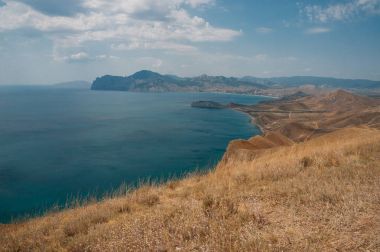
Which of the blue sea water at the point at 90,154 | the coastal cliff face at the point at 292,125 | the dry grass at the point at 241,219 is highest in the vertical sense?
the dry grass at the point at 241,219

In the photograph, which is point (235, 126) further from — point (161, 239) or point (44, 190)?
point (161, 239)

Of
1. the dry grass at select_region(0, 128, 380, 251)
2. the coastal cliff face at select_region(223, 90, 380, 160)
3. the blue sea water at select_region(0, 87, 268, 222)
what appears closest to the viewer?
the dry grass at select_region(0, 128, 380, 251)

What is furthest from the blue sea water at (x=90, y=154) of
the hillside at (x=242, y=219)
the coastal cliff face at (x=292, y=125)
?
the hillside at (x=242, y=219)

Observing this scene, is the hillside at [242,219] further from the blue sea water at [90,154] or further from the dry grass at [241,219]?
the blue sea water at [90,154]

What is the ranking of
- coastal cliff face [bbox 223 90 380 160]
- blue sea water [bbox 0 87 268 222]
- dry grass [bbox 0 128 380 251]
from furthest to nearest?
1. blue sea water [bbox 0 87 268 222]
2. coastal cliff face [bbox 223 90 380 160]
3. dry grass [bbox 0 128 380 251]

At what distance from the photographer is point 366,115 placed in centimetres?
11006

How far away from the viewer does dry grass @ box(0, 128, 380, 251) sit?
4.11 meters

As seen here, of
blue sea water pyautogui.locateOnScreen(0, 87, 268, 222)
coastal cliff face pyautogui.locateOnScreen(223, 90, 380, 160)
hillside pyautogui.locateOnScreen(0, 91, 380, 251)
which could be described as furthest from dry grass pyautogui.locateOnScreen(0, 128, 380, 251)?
coastal cliff face pyautogui.locateOnScreen(223, 90, 380, 160)

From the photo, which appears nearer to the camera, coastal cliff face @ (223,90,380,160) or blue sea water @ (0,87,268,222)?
coastal cliff face @ (223,90,380,160)

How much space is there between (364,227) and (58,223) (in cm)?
556

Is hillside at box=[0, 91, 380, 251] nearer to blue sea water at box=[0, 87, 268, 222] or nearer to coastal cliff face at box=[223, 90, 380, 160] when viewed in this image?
blue sea water at box=[0, 87, 268, 222]

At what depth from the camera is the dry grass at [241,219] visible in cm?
411

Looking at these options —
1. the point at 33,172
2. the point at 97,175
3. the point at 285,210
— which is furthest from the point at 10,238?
the point at 33,172

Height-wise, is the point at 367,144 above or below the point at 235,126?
above
